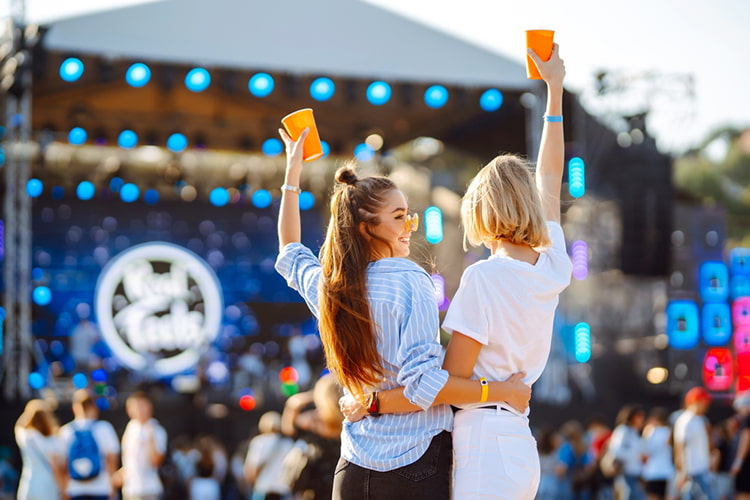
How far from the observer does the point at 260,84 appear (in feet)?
38.3

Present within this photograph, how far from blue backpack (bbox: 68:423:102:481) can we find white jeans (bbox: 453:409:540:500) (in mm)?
4570

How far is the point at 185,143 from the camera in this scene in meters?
15.7

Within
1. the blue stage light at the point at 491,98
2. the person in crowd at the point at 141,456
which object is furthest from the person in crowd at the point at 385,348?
the blue stage light at the point at 491,98

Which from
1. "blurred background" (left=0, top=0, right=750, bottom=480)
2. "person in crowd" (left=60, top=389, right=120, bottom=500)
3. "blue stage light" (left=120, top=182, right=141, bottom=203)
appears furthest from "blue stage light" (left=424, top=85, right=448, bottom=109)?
"blue stage light" (left=120, top=182, right=141, bottom=203)

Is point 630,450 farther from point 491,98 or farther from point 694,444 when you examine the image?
point 491,98

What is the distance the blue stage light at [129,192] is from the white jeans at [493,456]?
683 inches

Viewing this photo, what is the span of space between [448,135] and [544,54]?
46.1ft

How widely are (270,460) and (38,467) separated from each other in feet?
5.20

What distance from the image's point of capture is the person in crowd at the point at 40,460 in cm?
→ 606

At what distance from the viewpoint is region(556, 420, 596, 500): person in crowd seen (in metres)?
10.5

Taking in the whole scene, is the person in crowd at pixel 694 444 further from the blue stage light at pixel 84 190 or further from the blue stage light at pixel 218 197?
the blue stage light at pixel 84 190

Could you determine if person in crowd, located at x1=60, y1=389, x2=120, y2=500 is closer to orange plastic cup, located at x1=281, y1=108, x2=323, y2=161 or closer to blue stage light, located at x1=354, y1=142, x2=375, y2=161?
orange plastic cup, located at x1=281, y1=108, x2=323, y2=161

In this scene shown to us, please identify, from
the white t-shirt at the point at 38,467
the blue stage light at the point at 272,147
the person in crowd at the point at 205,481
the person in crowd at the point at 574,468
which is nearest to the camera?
the white t-shirt at the point at 38,467

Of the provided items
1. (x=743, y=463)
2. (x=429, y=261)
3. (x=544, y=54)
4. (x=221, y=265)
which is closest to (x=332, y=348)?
(x=429, y=261)
